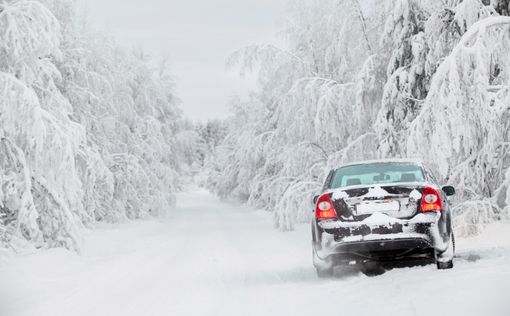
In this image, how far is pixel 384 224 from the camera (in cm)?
771

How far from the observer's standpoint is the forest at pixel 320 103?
10.6 meters

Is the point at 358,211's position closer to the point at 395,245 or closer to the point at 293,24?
the point at 395,245

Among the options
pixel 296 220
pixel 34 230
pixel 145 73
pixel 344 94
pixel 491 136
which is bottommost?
pixel 296 220

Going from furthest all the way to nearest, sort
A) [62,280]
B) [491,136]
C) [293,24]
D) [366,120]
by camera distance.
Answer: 1. [293,24]
2. [366,120]
3. [491,136]
4. [62,280]

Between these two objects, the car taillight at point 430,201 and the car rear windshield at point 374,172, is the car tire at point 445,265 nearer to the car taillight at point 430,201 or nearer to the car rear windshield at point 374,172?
the car taillight at point 430,201

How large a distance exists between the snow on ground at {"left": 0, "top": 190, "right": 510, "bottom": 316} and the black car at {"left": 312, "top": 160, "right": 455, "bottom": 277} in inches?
11.9

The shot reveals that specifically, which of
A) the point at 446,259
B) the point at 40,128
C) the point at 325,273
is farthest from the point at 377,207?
the point at 40,128

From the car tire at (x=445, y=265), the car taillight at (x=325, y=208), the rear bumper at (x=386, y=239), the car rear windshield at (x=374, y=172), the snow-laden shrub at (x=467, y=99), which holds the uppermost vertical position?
the snow-laden shrub at (x=467, y=99)

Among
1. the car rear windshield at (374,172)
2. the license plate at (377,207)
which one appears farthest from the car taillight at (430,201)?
the car rear windshield at (374,172)

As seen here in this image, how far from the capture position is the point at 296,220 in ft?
64.0

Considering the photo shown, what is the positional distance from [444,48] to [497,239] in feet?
14.1

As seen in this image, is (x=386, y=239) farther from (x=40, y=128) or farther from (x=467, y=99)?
(x=40, y=128)

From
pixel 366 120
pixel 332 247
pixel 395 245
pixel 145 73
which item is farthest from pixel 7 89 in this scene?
pixel 145 73

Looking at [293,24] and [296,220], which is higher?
[293,24]
